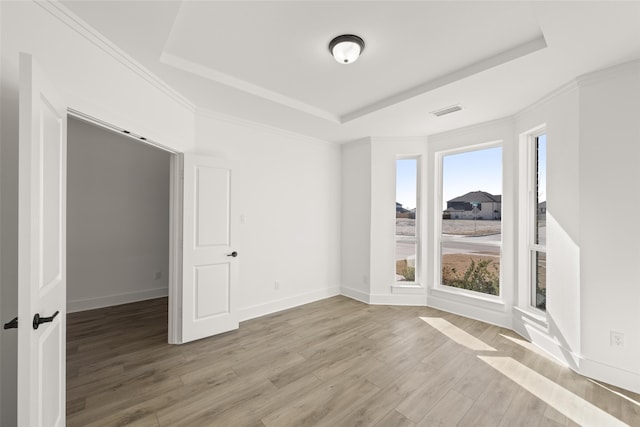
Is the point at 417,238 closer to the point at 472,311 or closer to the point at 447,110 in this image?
the point at 472,311

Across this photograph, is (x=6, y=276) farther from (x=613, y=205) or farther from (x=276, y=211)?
(x=613, y=205)

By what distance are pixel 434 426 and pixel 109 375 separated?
2.74 metres

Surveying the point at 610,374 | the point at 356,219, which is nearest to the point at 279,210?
the point at 356,219

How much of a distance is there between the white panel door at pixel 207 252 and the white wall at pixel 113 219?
1.71 m

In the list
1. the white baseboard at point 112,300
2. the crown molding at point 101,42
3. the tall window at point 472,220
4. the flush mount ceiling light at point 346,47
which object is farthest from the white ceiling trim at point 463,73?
the white baseboard at point 112,300

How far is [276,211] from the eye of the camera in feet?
13.8

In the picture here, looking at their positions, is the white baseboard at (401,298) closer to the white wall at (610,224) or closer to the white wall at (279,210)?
the white wall at (279,210)

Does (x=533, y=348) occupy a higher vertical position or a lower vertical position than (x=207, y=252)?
lower

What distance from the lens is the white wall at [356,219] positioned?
15.1 feet

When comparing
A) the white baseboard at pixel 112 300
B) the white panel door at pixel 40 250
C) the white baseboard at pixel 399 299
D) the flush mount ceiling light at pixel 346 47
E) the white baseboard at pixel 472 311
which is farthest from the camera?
the white baseboard at pixel 399 299

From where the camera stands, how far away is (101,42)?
197 centimetres

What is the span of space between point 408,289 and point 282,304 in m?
2.02

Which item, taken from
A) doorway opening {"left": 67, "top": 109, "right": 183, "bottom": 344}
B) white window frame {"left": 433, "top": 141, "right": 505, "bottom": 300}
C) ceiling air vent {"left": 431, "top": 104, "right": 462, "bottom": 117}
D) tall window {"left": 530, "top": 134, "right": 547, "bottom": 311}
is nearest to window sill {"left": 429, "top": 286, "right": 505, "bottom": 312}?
white window frame {"left": 433, "top": 141, "right": 505, "bottom": 300}

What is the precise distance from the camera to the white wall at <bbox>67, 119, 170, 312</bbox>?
4.13 metres
